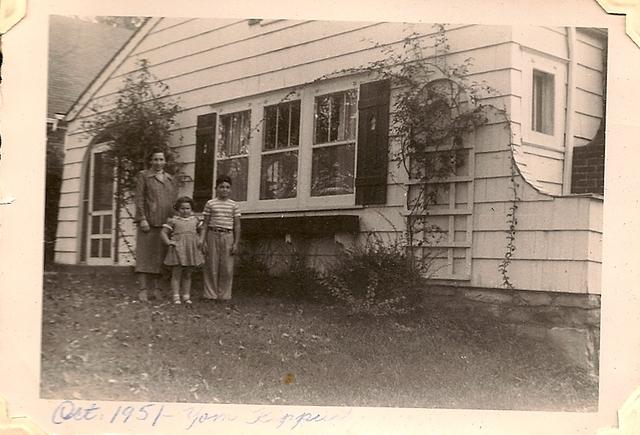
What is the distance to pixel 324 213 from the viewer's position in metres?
2.63

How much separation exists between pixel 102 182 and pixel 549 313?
1.79 m

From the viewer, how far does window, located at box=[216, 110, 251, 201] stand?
262cm

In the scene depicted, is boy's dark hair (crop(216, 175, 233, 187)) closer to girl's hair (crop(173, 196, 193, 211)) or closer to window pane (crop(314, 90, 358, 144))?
girl's hair (crop(173, 196, 193, 211))

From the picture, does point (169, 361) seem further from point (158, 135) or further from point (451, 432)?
point (451, 432)

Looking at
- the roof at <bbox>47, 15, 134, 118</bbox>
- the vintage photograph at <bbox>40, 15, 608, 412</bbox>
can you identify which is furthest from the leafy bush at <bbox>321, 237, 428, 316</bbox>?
the roof at <bbox>47, 15, 134, 118</bbox>

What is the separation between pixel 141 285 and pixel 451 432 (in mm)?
1294

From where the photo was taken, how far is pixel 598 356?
247 centimetres

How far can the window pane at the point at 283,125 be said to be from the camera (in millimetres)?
2609

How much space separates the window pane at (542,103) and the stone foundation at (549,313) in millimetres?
635

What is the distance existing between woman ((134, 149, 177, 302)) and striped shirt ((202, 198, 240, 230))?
0.14 metres

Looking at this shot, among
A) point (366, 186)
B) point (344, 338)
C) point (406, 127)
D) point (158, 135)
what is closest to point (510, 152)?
point (406, 127)

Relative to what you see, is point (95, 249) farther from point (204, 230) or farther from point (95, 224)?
point (204, 230)
